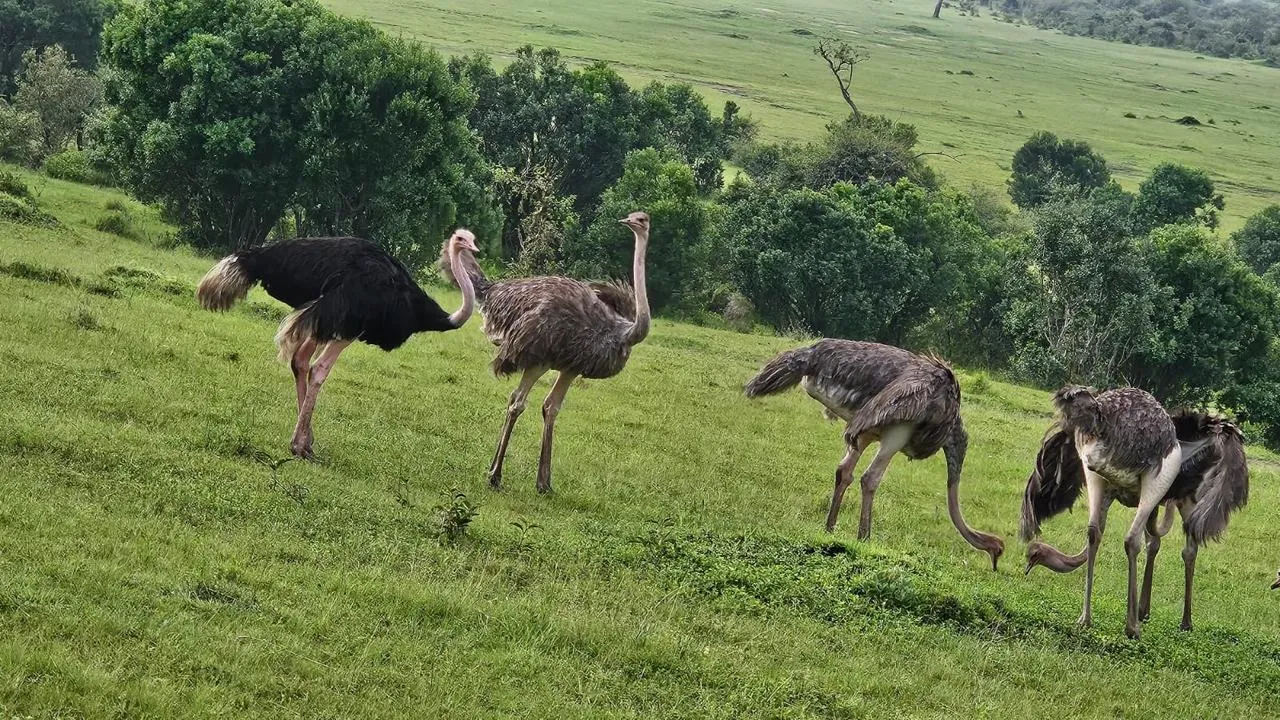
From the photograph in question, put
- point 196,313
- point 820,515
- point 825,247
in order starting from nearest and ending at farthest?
point 820,515, point 196,313, point 825,247

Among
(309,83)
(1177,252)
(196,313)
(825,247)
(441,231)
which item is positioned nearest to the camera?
(196,313)

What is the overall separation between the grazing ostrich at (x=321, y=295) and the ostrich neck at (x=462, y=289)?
35 centimetres

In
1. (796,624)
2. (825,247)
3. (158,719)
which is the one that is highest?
(158,719)

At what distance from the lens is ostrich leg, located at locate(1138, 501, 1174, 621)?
1190 centimetres

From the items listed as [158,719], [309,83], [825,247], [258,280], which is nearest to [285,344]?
[258,280]

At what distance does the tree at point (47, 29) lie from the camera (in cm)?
5434

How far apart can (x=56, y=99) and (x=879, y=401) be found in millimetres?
36726

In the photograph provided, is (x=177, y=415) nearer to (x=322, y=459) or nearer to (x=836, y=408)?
(x=322, y=459)

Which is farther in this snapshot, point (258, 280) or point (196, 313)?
point (196, 313)

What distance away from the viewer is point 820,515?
1504cm

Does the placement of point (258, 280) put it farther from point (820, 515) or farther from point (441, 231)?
point (441, 231)

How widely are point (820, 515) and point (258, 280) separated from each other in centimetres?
627

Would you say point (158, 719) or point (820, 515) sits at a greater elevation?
point (158, 719)

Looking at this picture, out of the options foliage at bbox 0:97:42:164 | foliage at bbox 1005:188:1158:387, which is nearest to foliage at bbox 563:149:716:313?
foliage at bbox 1005:188:1158:387
